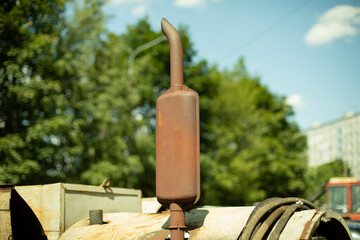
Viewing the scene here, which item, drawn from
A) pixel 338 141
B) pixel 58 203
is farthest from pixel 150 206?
pixel 338 141

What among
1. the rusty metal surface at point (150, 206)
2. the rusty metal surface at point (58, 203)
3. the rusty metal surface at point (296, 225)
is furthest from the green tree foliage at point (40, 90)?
the rusty metal surface at point (296, 225)

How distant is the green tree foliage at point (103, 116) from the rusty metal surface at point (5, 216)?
8.43 m

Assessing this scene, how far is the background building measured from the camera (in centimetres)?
7169

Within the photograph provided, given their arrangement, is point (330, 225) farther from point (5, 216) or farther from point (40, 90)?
point (40, 90)

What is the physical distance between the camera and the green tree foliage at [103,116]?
43.8 ft

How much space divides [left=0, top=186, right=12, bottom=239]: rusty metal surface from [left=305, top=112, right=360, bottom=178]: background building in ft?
225

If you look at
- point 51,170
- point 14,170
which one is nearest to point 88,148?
point 51,170

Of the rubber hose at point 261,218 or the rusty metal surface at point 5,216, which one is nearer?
the rubber hose at point 261,218

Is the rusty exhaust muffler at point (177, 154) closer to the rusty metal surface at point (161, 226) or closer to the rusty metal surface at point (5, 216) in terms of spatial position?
the rusty metal surface at point (161, 226)

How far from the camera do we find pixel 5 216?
12.0 ft

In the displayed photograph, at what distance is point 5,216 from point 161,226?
1486 millimetres

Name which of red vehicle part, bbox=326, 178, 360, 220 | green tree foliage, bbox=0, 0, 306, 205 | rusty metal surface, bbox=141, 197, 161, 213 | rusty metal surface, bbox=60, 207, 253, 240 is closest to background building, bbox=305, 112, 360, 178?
green tree foliage, bbox=0, 0, 306, 205

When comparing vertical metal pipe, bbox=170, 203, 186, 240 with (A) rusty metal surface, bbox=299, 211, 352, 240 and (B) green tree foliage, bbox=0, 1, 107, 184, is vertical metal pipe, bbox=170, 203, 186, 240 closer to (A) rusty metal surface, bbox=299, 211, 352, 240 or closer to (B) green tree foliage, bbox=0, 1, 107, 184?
(A) rusty metal surface, bbox=299, 211, 352, 240

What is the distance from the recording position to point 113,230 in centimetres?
384
